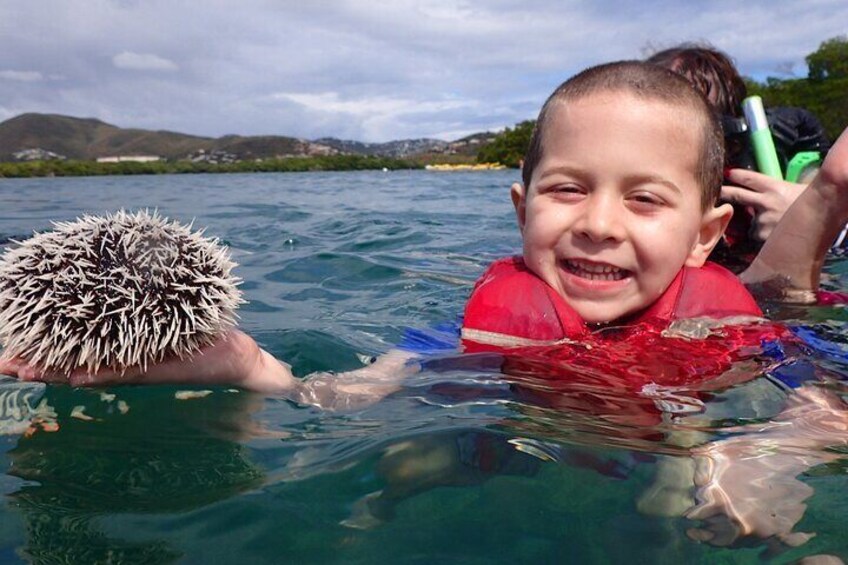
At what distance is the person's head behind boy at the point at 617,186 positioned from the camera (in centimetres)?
301

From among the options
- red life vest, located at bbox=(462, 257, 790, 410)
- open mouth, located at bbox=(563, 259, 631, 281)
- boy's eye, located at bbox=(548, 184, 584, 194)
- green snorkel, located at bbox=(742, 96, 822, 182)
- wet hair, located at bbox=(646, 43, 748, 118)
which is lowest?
red life vest, located at bbox=(462, 257, 790, 410)

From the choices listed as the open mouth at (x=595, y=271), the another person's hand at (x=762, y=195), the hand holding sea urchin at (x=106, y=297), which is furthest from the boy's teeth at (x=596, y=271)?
the another person's hand at (x=762, y=195)

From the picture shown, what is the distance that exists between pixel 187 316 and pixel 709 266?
253cm

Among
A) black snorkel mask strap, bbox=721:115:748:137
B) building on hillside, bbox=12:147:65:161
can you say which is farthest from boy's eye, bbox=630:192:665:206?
building on hillside, bbox=12:147:65:161

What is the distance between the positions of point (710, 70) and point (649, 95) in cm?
260

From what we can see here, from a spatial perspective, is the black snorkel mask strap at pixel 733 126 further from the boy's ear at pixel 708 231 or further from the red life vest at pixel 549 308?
the red life vest at pixel 549 308

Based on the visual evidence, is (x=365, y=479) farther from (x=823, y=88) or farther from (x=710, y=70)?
(x=823, y=88)

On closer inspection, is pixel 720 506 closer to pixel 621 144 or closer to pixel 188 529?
pixel 188 529

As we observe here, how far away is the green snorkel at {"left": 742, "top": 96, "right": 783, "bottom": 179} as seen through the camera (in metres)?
5.17

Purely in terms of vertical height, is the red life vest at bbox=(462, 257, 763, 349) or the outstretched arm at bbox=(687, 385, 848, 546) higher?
the red life vest at bbox=(462, 257, 763, 349)

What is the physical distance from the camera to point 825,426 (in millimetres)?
2340

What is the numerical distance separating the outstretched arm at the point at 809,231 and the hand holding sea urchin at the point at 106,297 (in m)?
3.15

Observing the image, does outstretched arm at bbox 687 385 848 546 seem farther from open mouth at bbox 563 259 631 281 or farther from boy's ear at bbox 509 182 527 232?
boy's ear at bbox 509 182 527 232

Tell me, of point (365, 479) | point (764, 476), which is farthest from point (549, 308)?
point (365, 479)
